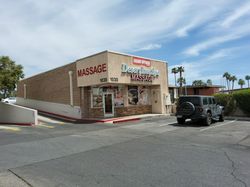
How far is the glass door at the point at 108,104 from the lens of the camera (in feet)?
73.2

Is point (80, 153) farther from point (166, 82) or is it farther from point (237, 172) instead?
point (166, 82)

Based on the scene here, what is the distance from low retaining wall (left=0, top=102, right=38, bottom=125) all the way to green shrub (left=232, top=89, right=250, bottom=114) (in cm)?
1738

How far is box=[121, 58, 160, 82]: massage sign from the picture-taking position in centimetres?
2139

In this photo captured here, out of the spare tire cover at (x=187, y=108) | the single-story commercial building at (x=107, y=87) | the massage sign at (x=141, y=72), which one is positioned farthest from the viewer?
the massage sign at (x=141, y=72)

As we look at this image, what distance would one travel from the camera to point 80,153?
8.98 meters

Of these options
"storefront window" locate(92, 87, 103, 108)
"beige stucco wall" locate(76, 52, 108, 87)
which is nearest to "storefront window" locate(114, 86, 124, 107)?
"storefront window" locate(92, 87, 103, 108)

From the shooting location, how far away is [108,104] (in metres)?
22.5

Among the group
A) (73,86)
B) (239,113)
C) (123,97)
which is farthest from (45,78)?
(239,113)

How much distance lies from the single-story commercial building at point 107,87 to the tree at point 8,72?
3.26 meters

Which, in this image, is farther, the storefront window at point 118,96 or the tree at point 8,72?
the tree at point 8,72

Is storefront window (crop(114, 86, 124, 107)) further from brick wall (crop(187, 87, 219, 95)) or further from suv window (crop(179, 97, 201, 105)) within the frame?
brick wall (crop(187, 87, 219, 95))

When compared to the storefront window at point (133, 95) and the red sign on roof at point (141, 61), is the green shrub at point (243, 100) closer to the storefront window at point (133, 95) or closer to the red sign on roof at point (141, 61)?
the red sign on roof at point (141, 61)

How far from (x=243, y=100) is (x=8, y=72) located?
22.5 meters

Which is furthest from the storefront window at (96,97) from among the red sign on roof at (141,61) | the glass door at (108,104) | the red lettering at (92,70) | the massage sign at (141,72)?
the red sign on roof at (141,61)
